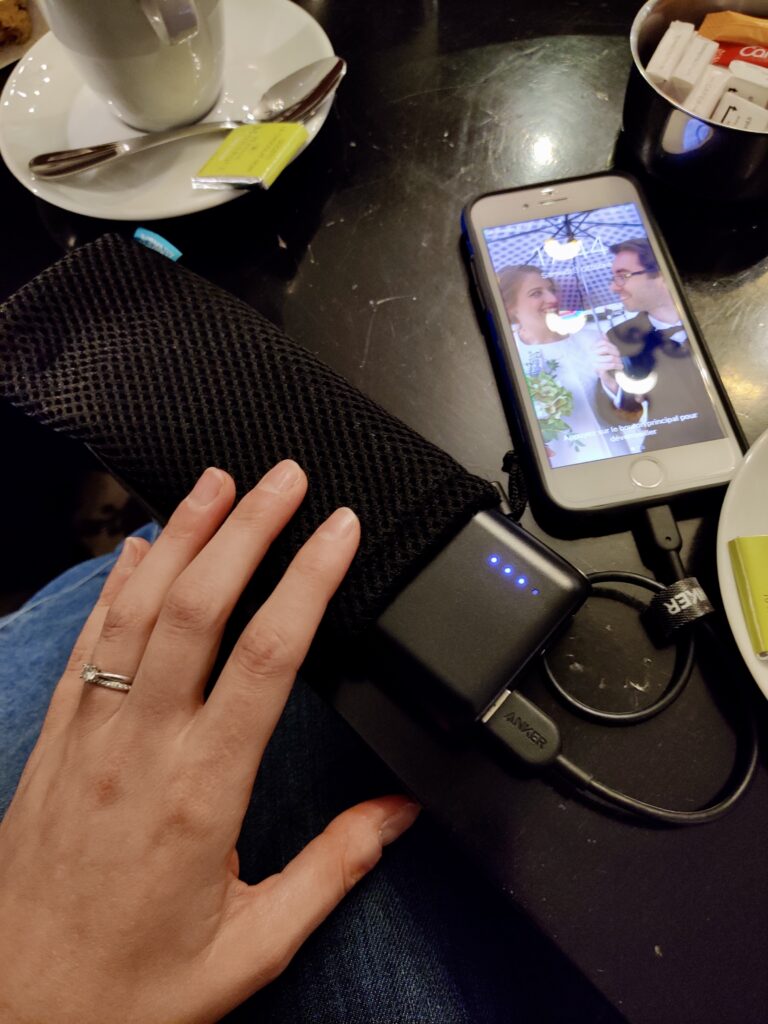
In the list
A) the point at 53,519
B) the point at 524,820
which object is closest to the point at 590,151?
the point at 524,820

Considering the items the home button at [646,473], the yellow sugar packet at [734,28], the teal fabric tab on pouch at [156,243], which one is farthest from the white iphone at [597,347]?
the teal fabric tab on pouch at [156,243]

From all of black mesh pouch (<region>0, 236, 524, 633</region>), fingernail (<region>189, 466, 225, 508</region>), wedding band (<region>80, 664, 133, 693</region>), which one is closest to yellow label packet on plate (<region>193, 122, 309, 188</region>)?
black mesh pouch (<region>0, 236, 524, 633</region>)

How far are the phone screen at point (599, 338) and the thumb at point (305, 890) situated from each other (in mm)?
237

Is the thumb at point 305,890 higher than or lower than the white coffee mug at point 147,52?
lower

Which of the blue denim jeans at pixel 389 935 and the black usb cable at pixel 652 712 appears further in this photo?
the blue denim jeans at pixel 389 935

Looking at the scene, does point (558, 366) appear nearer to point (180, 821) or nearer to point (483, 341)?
point (483, 341)

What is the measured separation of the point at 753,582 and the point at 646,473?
0.09 metres

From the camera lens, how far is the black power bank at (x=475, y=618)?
1.08 ft

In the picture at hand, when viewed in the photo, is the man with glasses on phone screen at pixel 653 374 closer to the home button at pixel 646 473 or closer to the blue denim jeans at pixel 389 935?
the home button at pixel 646 473

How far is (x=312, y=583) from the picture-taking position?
0.34m

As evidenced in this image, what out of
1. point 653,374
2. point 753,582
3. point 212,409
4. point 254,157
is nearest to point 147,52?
point 254,157

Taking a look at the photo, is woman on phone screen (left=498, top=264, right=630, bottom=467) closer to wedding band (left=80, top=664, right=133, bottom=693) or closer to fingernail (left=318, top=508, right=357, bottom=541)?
fingernail (left=318, top=508, right=357, bottom=541)

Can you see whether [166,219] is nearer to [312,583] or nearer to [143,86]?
[143,86]

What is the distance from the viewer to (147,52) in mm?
452
